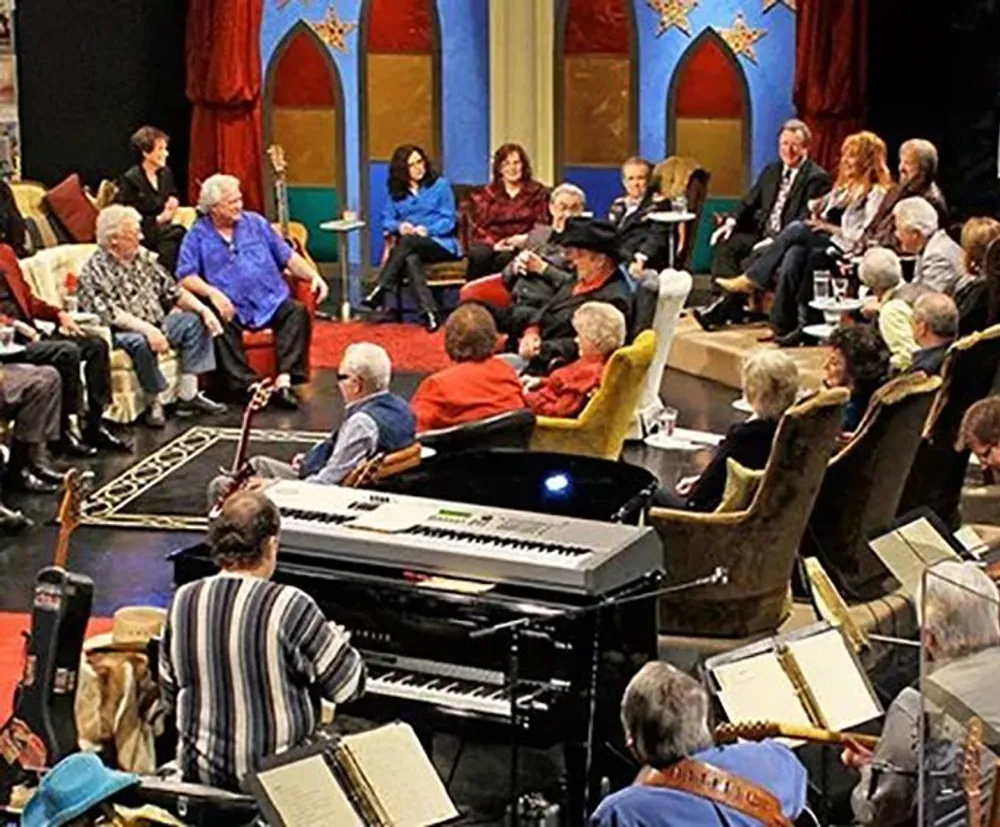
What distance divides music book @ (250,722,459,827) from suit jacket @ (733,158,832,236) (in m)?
7.71

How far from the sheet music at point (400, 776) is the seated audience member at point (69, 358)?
5388mm

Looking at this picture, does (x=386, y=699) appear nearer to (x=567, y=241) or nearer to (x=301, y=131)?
(x=567, y=241)

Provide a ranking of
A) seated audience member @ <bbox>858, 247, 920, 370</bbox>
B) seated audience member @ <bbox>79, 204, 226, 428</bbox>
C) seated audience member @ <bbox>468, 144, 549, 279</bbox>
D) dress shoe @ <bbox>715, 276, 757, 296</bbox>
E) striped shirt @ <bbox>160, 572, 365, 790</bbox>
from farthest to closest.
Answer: seated audience member @ <bbox>468, 144, 549, 279</bbox>, dress shoe @ <bbox>715, 276, 757, 296</bbox>, seated audience member @ <bbox>79, 204, 226, 428</bbox>, seated audience member @ <bbox>858, 247, 920, 370</bbox>, striped shirt @ <bbox>160, 572, 365, 790</bbox>

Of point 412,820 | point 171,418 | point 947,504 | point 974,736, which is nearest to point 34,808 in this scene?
point 412,820

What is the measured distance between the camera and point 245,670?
504cm

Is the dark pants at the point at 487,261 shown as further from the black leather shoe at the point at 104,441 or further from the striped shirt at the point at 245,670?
the striped shirt at the point at 245,670

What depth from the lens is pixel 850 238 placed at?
1125cm

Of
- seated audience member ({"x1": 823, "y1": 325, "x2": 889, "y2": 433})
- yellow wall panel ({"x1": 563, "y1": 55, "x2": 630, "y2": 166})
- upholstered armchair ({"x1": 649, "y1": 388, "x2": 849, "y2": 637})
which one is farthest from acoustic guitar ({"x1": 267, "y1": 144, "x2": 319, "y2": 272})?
upholstered armchair ({"x1": 649, "y1": 388, "x2": 849, "y2": 637})

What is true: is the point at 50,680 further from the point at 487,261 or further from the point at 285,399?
the point at 487,261

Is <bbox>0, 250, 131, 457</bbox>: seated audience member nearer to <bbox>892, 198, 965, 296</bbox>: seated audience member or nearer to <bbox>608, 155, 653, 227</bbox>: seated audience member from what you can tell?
<bbox>608, 155, 653, 227</bbox>: seated audience member

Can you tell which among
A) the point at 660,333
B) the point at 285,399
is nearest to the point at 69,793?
the point at 660,333

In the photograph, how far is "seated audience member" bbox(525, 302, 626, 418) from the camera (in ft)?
27.5

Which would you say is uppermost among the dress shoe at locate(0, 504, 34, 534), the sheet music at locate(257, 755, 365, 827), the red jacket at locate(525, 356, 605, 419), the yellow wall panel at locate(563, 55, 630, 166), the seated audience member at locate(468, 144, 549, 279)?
the yellow wall panel at locate(563, 55, 630, 166)

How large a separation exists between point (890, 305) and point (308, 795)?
5.33 m
